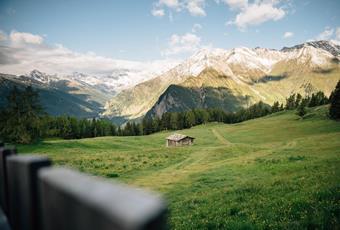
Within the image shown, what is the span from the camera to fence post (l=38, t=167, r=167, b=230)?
144 centimetres

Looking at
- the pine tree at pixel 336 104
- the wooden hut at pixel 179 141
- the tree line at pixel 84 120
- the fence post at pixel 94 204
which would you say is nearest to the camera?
the fence post at pixel 94 204

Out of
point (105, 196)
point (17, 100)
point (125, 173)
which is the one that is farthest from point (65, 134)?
point (105, 196)

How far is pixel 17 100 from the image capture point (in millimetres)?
68875

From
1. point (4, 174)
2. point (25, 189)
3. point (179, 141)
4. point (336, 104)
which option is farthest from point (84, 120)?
point (25, 189)

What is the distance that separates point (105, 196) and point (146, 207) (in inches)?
12.3

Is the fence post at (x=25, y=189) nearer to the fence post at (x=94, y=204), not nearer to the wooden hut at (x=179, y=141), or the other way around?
the fence post at (x=94, y=204)

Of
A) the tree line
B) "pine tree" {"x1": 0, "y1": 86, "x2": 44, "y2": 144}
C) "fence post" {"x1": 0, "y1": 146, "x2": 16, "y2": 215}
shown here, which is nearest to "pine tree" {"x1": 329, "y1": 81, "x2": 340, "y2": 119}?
the tree line

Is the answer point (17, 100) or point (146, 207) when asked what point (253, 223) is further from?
point (17, 100)

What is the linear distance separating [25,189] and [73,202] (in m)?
1.33

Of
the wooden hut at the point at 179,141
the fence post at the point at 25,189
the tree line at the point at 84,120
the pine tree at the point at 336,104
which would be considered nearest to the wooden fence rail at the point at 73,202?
the fence post at the point at 25,189

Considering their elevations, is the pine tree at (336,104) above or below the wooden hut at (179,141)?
above

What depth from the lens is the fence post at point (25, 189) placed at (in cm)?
262

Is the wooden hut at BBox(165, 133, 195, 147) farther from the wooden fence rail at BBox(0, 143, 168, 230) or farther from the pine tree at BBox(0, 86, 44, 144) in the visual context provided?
the wooden fence rail at BBox(0, 143, 168, 230)

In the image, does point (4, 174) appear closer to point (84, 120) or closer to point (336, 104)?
point (336, 104)
